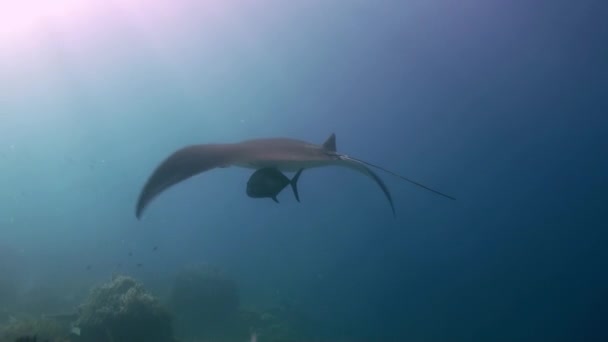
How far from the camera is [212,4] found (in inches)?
1641

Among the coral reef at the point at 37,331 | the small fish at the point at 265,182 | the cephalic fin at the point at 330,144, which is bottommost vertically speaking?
the coral reef at the point at 37,331

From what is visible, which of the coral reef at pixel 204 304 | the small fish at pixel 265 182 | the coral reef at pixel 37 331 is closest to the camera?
the small fish at pixel 265 182

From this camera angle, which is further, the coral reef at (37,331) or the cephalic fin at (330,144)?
the coral reef at (37,331)

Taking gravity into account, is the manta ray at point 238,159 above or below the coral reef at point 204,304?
above

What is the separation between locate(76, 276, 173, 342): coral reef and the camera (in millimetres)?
9352

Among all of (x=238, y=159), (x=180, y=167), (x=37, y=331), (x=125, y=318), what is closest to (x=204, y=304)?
(x=125, y=318)

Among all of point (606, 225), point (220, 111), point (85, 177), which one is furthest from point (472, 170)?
point (85, 177)

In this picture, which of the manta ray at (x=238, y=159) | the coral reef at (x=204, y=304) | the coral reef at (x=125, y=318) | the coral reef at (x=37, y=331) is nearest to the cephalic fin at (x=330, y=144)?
the manta ray at (x=238, y=159)

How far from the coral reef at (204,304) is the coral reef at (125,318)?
4599 millimetres

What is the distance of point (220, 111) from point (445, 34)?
141 feet

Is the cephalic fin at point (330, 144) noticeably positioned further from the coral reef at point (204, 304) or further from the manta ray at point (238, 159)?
the coral reef at point (204, 304)

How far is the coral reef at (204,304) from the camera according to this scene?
48.9 ft

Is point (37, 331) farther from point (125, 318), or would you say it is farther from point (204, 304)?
point (204, 304)

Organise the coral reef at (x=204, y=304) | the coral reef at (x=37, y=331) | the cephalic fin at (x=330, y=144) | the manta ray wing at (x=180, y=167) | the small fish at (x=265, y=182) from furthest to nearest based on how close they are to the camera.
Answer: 1. the coral reef at (x=204, y=304)
2. the coral reef at (x=37, y=331)
3. the cephalic fin at (x=330, y=144)
4. the small fish at (x=265, y=182)
5. the manta ray wing at (x=180, y=167)
